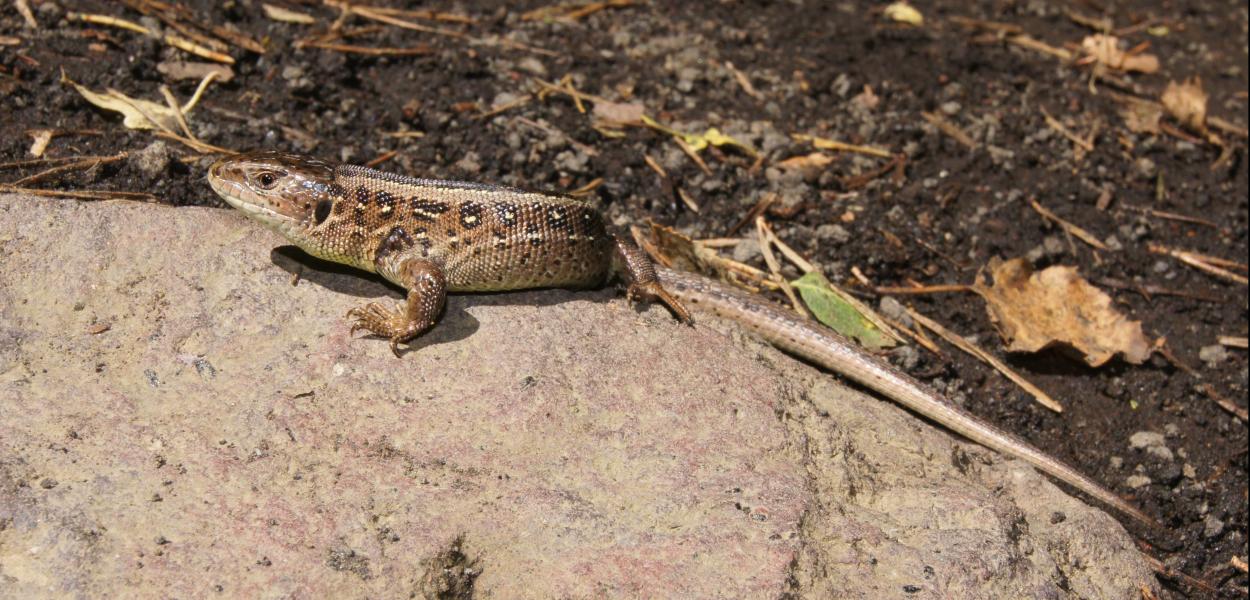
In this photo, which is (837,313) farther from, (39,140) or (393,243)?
(39,140)

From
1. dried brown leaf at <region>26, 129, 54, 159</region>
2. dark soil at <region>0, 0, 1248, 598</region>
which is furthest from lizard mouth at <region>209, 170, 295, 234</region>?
dried brown leaf at <region>26, 129, 54, 159</region>

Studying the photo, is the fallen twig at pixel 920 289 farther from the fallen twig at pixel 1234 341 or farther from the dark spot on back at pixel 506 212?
the dark spot on back at pixel 506 212

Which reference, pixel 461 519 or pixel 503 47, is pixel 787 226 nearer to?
pixel 503 47

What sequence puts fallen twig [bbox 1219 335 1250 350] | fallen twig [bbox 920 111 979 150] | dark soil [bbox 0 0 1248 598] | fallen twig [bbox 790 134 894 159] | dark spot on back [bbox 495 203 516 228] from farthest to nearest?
1. fallen twig [bbox 920 111 979 150]
2. fallen twig [bbox 790 134 894 159]
3. fallen twig [bbox 1219 335 1250 350]
4. dark soil [bbox 0 0 1248 598]
5. dark spot on back [bbox 495 203 516 228]

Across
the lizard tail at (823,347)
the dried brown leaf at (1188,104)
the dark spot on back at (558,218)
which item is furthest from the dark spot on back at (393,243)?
the dried brown leaf at (1188,104)

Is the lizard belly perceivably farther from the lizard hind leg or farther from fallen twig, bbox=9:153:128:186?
fallen twig, bbox=9:153:128:186

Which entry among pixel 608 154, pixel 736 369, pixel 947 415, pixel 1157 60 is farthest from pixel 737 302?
pixel 1157 60
